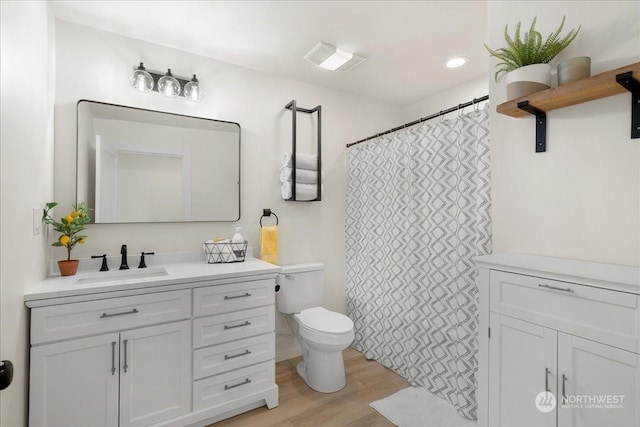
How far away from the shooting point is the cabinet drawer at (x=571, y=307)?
0.99m

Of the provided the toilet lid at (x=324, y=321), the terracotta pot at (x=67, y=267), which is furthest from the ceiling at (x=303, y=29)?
the toilet lid at (x=324, y=321)

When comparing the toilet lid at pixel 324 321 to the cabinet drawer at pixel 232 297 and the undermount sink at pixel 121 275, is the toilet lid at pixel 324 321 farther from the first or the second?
the undermount sink at pixel 121 275

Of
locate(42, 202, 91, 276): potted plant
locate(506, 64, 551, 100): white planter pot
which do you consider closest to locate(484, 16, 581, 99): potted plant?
locate(506, 64, 551, 100): white planter pot

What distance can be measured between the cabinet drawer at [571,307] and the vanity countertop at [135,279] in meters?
1.31

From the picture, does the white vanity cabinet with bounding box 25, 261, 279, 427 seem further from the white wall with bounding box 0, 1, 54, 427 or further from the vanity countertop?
the white wall with bounding box 0, 1, 54, 427

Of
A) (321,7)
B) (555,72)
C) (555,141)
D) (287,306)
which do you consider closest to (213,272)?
(287,306)

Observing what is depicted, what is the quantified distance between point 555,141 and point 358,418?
6.20 feet

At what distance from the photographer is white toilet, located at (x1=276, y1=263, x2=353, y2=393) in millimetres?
2098

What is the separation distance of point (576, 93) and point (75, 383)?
2.58 m

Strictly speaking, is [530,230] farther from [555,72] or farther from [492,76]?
[492,76]

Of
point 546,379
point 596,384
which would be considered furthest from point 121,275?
point 596,384

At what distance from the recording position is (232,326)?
1863 mm

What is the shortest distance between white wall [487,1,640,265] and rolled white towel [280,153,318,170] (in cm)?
142

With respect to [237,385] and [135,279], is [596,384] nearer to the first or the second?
[237,385]
